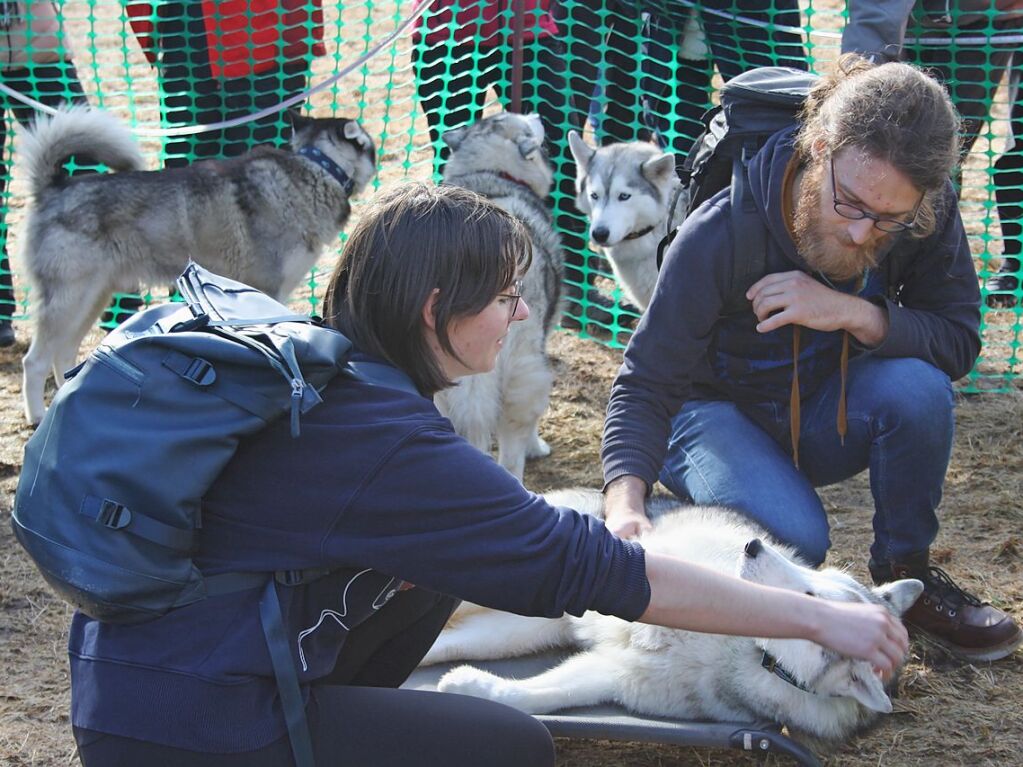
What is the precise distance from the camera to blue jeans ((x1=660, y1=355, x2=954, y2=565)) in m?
2.60

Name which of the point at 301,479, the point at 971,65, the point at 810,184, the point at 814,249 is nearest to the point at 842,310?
the point at 814,249

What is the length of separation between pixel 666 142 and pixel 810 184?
324 centimetres

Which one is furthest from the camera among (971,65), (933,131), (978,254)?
(978,254)

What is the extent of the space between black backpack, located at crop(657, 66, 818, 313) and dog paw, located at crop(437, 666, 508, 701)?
103cm

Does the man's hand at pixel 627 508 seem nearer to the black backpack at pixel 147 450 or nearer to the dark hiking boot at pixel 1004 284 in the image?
the black backpack at pixel 147 450

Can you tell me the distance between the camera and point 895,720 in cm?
257

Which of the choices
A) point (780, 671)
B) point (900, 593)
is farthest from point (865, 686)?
point (900, 593)

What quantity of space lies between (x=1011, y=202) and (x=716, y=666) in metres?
3.58

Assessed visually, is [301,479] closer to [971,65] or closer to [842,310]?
[842,310]

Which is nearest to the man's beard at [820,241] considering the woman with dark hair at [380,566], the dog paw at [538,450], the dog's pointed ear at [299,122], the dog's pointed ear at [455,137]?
the woman with dark hair at [380,566]

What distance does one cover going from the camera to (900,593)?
226 cm

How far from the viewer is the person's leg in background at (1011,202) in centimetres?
495

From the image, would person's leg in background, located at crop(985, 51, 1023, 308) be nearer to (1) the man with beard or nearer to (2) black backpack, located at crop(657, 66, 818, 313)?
(1) the man with beard

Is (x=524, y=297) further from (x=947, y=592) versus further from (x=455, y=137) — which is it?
(x=947, y=592)
